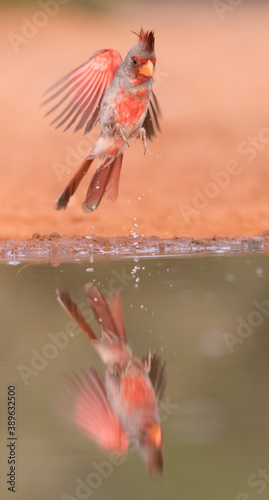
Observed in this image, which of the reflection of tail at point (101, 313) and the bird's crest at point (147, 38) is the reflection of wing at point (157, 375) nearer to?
the reflection of tail at point (101, 313)

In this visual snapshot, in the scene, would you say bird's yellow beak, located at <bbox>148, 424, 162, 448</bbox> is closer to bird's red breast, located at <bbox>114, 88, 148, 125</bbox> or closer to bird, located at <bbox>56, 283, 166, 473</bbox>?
bird, located at <bbox>56, 283, 166, 473</bbox>

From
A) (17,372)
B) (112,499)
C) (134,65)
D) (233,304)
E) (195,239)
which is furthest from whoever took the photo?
→ (195,239)

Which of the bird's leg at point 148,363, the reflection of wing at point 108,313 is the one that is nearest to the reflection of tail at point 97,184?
the reflection of wing at point 108,313

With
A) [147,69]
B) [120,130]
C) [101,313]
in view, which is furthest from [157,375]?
[120,130]

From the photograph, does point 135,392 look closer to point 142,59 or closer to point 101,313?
point 101,313

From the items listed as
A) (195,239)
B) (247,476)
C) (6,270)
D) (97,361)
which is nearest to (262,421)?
(247,476)

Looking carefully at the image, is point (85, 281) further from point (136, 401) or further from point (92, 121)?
point (136, 401)
